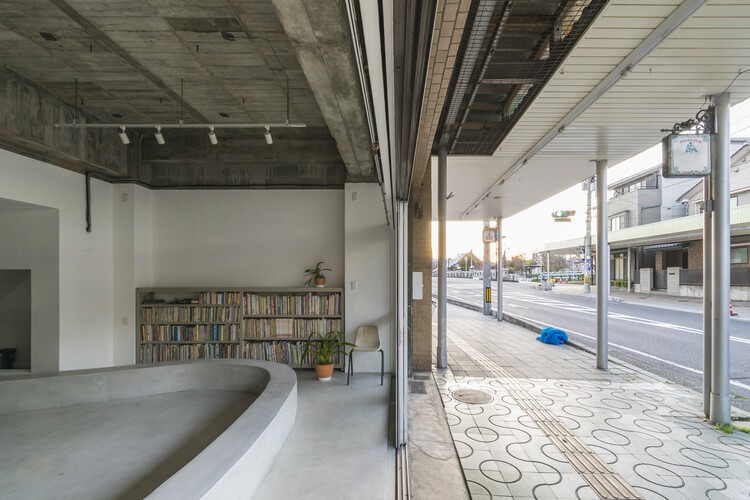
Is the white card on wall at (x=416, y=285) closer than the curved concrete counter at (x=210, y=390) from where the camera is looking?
No

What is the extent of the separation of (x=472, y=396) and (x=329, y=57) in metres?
3.82

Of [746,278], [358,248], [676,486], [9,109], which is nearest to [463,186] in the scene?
[358,248]

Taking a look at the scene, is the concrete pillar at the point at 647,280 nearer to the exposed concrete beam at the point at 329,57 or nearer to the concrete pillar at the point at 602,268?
the concrete pillar at the point at 602,268

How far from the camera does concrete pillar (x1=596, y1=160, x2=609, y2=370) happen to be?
502cm

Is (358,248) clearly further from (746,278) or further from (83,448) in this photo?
(746,278)

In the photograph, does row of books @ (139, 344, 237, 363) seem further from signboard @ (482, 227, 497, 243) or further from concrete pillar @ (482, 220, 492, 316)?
signboard @ (482, 227, 497, 243)

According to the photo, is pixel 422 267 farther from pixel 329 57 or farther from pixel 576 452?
pixel 329 57

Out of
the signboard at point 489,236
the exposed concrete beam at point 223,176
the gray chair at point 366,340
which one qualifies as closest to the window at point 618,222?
the signboard at point 489,236

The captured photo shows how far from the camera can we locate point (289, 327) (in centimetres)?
526

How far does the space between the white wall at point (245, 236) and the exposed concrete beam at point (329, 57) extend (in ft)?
7.36

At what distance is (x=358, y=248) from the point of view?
5266mm

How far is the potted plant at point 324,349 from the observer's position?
4.78 metres

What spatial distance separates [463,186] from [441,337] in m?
3.58

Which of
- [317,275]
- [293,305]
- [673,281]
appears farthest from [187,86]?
[673,281]
